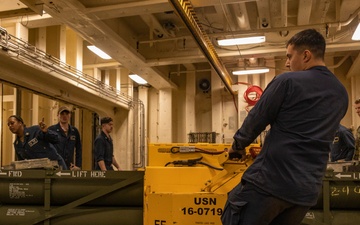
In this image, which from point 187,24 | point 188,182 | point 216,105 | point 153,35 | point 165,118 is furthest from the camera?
point 216,105

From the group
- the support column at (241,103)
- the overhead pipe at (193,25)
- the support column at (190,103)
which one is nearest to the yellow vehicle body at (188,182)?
the overhead pipe at (193,25)

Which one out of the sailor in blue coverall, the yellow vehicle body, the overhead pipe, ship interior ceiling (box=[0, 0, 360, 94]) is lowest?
the yellow vehicle body

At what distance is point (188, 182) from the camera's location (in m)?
3.10

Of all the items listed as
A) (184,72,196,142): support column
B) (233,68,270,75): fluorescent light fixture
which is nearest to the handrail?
(184,72,196,142): support column

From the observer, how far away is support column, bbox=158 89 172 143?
8.44 metres

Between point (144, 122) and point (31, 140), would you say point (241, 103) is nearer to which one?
point (144, 122)

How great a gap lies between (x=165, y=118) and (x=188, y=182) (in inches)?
212

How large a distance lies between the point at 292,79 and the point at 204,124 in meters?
7.35

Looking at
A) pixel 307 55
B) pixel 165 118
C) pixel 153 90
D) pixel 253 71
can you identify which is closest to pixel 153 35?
pixel 253 71

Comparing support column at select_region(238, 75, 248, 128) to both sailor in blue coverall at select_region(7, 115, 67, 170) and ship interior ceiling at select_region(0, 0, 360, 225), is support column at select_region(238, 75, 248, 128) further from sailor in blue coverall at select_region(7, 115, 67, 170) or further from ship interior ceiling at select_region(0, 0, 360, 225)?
sailor in blue coverall at select_region(7, 115, 67, 170)

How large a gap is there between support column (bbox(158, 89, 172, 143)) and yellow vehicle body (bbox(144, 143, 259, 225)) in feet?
16.8

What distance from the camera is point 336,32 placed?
5918 mm

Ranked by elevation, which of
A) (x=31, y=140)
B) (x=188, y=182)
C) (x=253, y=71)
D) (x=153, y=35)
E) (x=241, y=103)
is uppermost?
(x=153, y=35)

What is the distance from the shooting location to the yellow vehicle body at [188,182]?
2992mm
